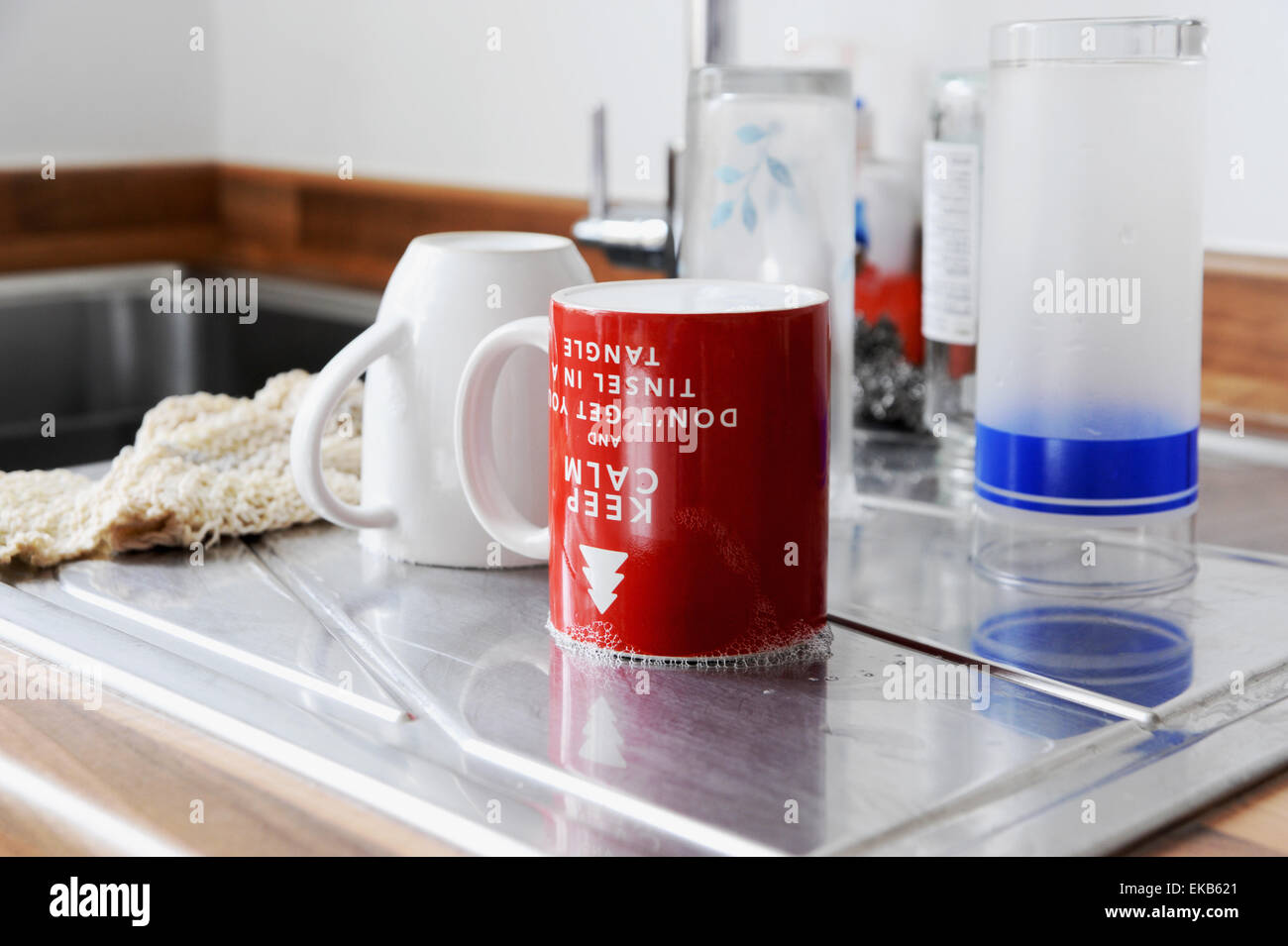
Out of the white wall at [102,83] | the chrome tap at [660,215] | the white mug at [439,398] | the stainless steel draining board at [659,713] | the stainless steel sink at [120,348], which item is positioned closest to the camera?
the stainless steel draining board at [659,713]

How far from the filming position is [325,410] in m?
0.62

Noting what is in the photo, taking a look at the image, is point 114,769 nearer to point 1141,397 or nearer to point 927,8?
point 1141,397

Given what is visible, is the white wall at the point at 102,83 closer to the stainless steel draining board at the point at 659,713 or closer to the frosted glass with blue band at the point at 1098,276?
→ the stainless steel draining board at the point at 659,713

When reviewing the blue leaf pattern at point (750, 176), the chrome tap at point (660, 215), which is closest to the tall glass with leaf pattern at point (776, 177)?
the blue leaf pattern at point (750, 176)

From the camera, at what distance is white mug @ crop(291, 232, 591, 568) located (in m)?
0.63

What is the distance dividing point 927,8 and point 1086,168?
1.69 ft

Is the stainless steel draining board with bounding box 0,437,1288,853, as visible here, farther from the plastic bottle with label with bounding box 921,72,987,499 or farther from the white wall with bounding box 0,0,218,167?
the white wall with bounding box 0,0,218,167

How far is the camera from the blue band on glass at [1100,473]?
0.62 m

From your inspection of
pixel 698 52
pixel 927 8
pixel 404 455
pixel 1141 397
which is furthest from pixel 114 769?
pixel 927 8

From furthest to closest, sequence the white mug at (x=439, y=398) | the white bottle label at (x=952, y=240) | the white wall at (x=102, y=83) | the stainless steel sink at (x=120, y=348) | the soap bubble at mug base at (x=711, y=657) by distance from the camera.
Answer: the white wall at (x=102, y=83), the stainless steel sink at (x=120, y=348), the white bottle label at (x=952, y=240), the white mug at (x=439, y=398), the soap bubble at mug base at (x=711, y=657)

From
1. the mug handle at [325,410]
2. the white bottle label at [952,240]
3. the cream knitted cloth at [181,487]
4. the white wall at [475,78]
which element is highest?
the white wall at [475,78]

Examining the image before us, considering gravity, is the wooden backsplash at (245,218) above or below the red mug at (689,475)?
above

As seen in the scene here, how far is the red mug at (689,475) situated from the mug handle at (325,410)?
→ 12 centimetres

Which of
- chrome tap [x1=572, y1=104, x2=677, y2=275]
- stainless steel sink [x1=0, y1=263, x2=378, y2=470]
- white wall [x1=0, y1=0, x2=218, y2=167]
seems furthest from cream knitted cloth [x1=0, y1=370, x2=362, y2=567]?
white wall [x1=0, y1=0, x2=218, y2=167]
